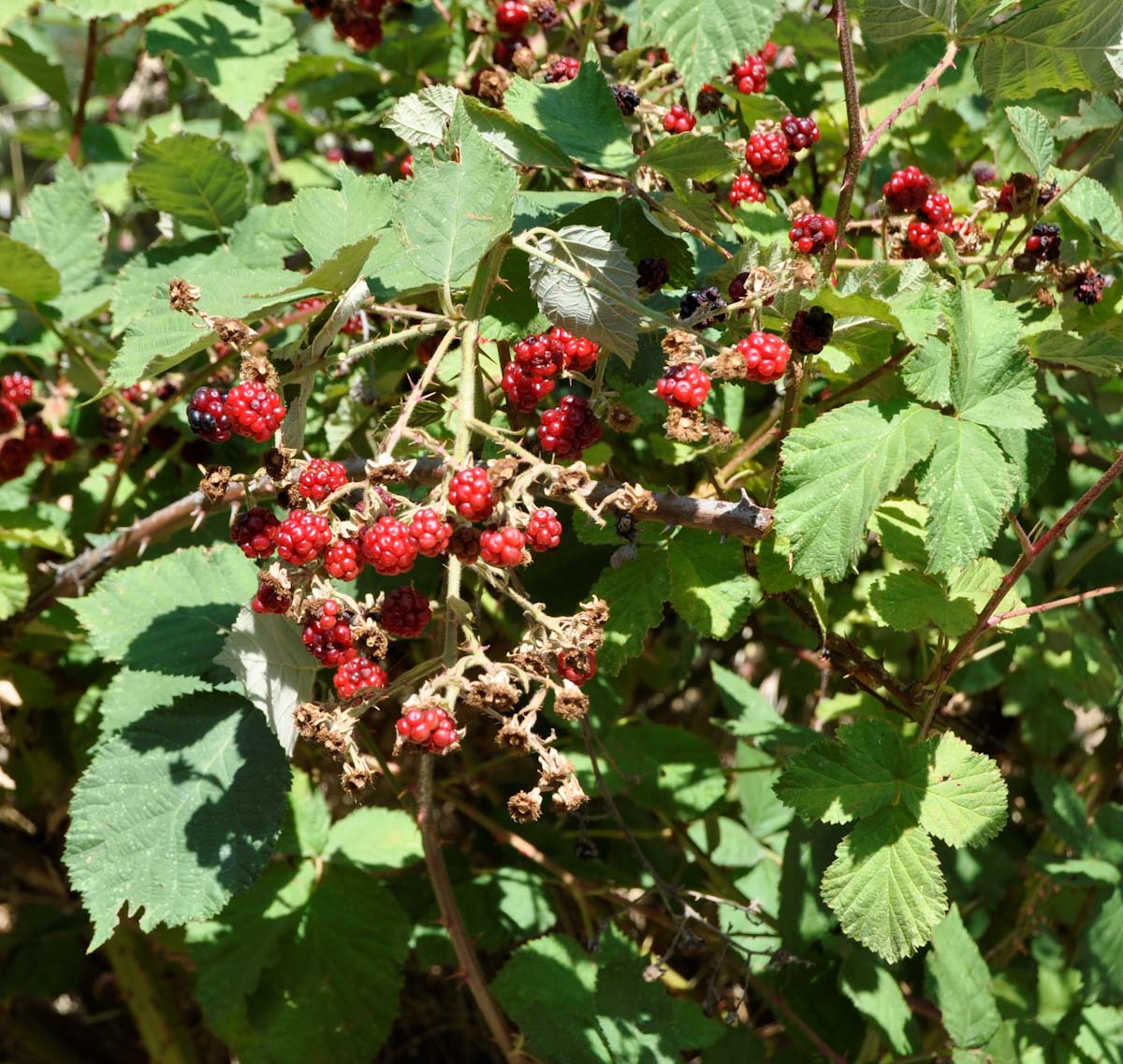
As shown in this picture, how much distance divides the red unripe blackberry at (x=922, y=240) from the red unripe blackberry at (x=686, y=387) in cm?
52

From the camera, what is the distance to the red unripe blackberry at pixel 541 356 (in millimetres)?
1349

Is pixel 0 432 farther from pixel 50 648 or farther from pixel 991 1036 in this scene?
pixel 991 1036

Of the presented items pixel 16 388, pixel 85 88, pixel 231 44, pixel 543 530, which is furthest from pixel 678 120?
pixel 85 88

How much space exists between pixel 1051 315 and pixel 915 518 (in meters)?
0.38

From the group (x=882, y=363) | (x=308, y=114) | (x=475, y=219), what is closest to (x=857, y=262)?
(x=882, y=363)

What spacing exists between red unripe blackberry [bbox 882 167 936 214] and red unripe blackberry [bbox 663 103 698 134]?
1.06 ft

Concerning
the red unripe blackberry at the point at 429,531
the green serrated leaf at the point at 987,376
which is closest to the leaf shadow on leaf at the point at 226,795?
the red unripe blackberry at the point at 429,531

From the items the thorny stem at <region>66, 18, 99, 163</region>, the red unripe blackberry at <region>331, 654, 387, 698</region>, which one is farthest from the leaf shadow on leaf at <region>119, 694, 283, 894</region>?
the thorny stem at <region>66, 18, 99, 163</region>

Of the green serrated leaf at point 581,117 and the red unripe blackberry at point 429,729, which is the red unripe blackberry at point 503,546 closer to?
the red unripe blackberry at point 429,729

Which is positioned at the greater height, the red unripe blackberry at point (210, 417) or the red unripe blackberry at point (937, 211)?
the red unripe blackberry at point (937, 211)

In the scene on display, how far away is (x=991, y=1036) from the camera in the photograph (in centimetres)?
184

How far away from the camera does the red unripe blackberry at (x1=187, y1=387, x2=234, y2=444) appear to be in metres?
1.29

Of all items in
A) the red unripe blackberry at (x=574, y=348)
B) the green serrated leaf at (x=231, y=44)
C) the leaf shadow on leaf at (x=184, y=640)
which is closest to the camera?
the red unripe blackberry at (x=574, y=348)

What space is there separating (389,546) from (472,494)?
100mm
